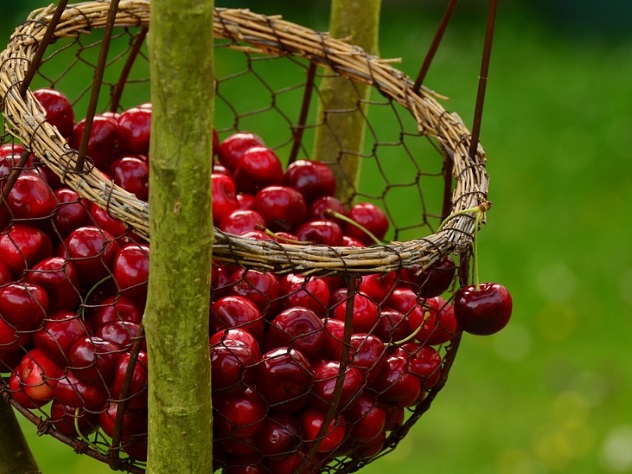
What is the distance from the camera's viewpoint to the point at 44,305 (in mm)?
1070

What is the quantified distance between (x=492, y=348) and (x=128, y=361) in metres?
1.96

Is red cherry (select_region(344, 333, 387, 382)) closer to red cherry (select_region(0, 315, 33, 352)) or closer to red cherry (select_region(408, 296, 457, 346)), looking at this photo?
red cherry (select_region(408, 296, 457, 346))

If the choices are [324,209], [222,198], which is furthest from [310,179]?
[222,198]

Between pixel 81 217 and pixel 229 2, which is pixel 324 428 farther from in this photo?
pixel 229 2

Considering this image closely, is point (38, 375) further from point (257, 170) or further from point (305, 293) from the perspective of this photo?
point (257, 170)

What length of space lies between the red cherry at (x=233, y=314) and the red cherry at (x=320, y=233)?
0.26 meters

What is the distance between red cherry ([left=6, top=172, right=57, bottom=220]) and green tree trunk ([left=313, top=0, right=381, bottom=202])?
1.94 ft

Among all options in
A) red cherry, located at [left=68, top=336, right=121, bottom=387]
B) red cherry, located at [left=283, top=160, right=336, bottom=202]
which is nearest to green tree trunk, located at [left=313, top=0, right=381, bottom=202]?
red cherry, located at [left=283, top=160, right=336, bottom=202]

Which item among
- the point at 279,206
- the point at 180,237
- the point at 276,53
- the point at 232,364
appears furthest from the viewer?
the point at 276,53

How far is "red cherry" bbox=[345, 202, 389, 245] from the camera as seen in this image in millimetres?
1411

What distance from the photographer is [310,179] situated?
1.43 meters

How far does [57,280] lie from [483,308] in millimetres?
465

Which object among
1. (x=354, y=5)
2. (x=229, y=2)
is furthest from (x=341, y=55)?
(x=229, y=2)

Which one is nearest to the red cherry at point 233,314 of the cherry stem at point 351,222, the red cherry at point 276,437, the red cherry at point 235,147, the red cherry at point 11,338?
the red cherry at point 276,437
